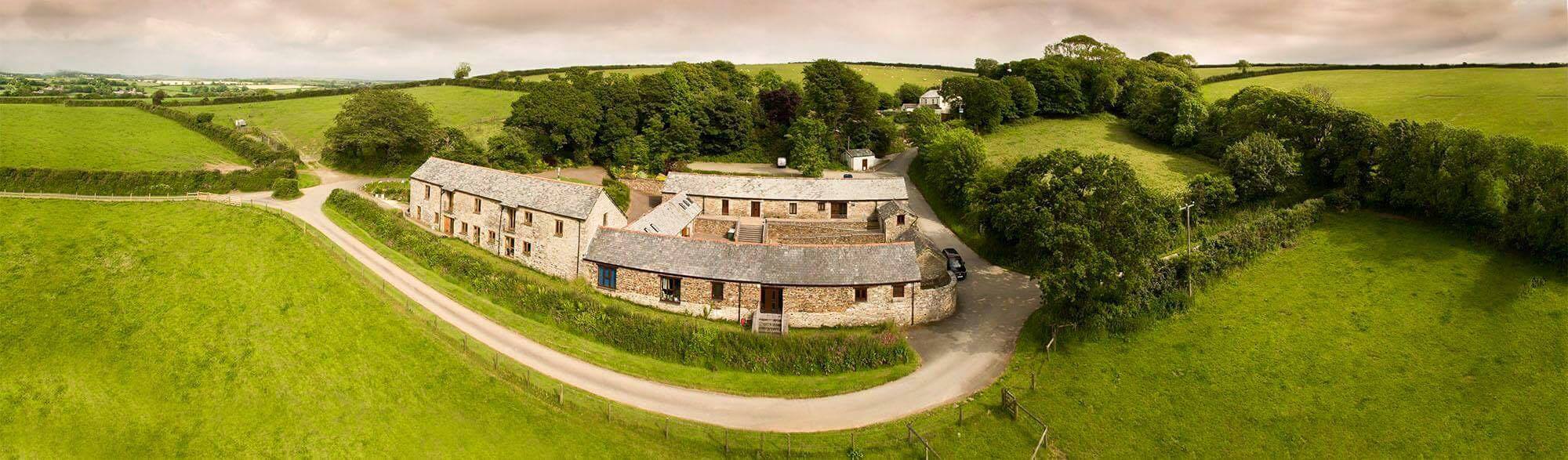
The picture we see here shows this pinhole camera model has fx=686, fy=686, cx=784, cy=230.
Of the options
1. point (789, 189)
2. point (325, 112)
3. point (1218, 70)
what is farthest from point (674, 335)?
point (1218, 70)

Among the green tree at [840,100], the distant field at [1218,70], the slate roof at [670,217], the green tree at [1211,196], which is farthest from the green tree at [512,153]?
the distant field at [1218,70]

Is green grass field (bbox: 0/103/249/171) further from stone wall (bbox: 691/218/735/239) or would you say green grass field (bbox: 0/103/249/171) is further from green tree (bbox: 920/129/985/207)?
green tree (bbox: 920/129/985/207)

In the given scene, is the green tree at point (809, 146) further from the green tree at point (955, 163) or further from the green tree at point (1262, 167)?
the green tree at point (1262, 167)

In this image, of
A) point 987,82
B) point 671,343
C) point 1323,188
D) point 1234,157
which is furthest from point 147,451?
point 987,82

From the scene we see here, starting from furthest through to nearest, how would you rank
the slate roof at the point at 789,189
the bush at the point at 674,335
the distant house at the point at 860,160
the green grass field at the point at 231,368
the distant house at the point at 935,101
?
the distant house at the point at 935,101
the distant house at the point at 860,160
the slate roof at the point at 789,189
the bush at the point at 674,335
the green grass field at the point at 231,368

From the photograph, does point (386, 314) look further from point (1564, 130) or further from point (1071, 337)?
point (1564, 130)

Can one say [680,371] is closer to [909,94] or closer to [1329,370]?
[1329,370]

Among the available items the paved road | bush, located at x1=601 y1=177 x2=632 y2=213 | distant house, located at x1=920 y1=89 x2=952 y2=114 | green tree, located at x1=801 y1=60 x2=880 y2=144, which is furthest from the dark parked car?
distant house, located at x1=920 y1=89 x2=952 y2=114
